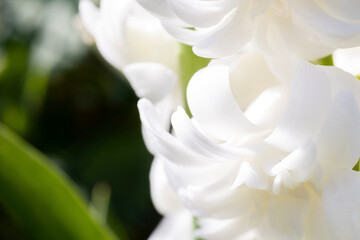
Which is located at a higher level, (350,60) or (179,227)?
(350,60)

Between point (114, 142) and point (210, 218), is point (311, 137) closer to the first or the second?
point (210, 218)

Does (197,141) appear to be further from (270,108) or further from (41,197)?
(41,197)

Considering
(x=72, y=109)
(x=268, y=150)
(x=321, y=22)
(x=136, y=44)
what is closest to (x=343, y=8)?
(x=321, y=22)

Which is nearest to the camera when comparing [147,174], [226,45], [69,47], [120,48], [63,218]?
[226,45]

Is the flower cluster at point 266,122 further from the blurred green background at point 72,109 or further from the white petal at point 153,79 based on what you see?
the blurred green background at point 72,109

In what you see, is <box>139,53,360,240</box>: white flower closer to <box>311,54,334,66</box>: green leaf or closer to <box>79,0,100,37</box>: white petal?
<box>311,54,334,66</box>: green leaf

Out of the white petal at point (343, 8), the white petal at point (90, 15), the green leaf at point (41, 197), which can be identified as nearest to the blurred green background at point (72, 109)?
the green leaf at point (41, 197)

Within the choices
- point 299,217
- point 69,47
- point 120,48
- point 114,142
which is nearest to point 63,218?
point 120,48
